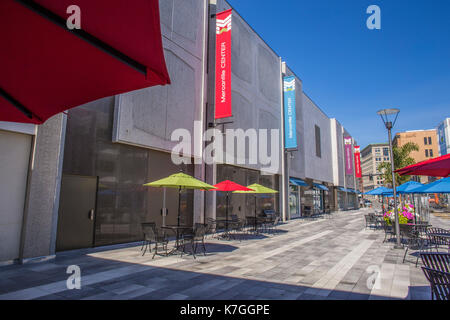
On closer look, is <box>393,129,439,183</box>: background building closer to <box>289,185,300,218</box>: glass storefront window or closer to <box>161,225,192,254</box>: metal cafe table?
<box>289,185,300,218</box>: glass storefront window

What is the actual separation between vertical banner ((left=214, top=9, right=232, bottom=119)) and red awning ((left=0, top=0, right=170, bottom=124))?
11.7 metres

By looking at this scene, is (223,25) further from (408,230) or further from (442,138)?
(442,138)

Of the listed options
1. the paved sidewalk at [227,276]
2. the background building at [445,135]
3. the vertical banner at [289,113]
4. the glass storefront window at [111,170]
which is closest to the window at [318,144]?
the vertical banner at [289,113]

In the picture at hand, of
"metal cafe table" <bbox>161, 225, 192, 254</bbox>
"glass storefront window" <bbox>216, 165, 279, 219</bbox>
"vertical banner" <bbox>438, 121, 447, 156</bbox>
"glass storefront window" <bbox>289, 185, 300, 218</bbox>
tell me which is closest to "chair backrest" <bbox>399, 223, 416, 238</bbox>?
A: "metal cafe table" <bbox>161, 225, 192, 254</bbox>

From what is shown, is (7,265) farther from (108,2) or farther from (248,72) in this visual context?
(248,72)

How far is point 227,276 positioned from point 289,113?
20.2m

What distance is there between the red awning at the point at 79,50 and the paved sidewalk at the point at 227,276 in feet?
13.0

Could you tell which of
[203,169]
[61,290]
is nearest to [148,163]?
[203,169]

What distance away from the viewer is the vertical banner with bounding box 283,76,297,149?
2402cm

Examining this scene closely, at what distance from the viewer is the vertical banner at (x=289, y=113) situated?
24.0 metres

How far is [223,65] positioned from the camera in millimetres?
14859

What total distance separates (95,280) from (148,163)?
260 inches

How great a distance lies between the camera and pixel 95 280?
6027 mm

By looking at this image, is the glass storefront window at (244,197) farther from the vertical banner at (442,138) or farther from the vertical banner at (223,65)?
the vertical banner at (442,138)
